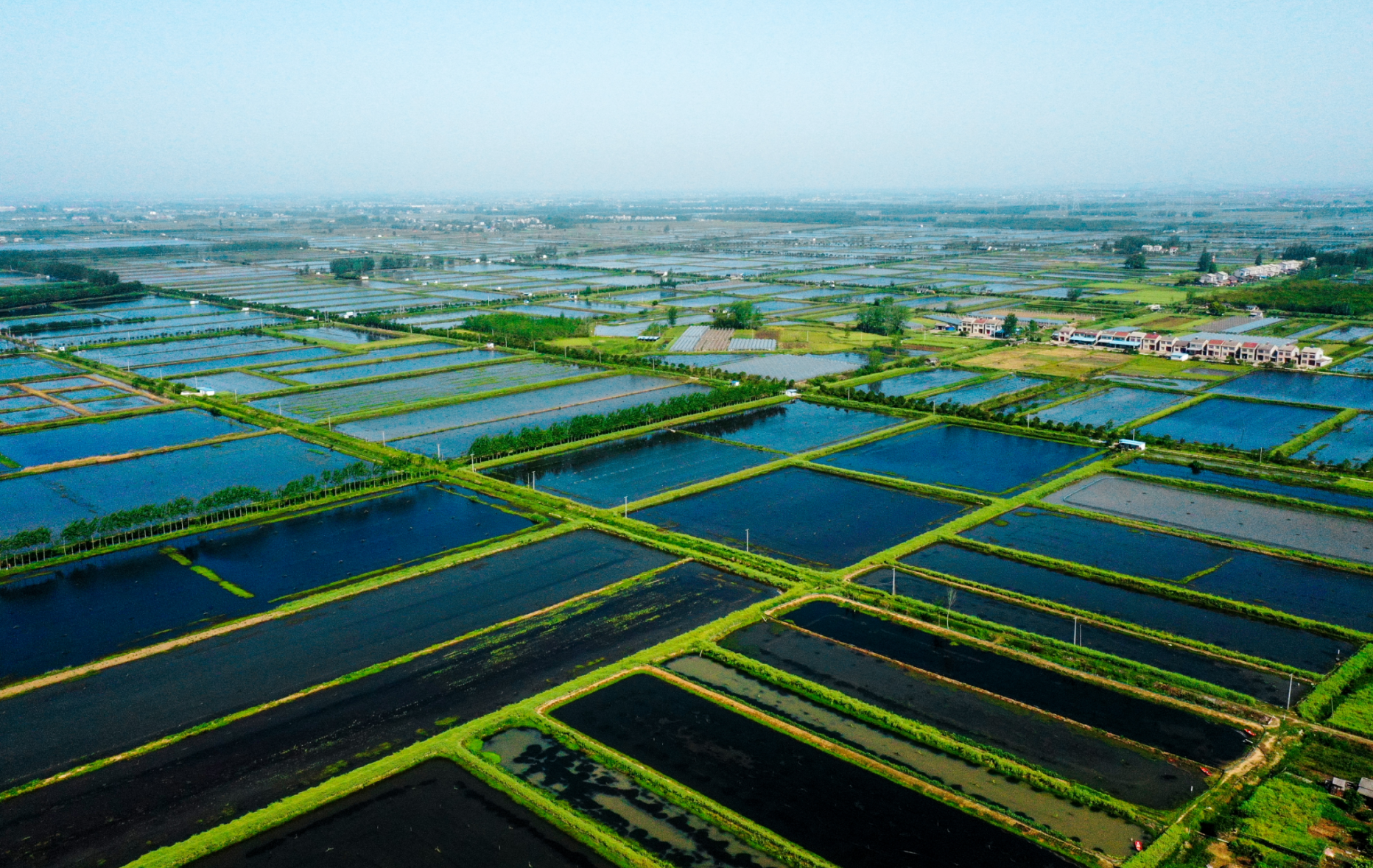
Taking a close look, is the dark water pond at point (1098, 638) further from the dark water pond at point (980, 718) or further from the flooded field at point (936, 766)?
the flooded field at point (936, 766)

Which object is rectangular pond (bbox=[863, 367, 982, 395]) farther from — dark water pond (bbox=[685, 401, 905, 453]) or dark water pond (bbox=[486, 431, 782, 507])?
dark water pond (bbox=[486, 431, 782, 507])

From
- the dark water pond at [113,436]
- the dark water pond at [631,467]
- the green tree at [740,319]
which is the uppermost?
the green tree at [740,319]

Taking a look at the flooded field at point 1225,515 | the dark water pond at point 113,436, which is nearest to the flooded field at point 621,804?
the flooded field at point 1225,515

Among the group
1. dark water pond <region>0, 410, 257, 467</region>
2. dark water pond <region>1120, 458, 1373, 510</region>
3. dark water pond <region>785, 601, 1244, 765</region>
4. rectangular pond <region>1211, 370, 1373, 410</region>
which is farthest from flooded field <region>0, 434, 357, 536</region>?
rectangular pond <region>1211, 370, 1373, 410</region>

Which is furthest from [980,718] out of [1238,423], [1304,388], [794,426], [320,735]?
[1304,388]

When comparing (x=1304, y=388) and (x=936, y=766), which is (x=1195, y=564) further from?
(x=1304, y=388)

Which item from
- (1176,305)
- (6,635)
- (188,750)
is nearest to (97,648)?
(6,635)
